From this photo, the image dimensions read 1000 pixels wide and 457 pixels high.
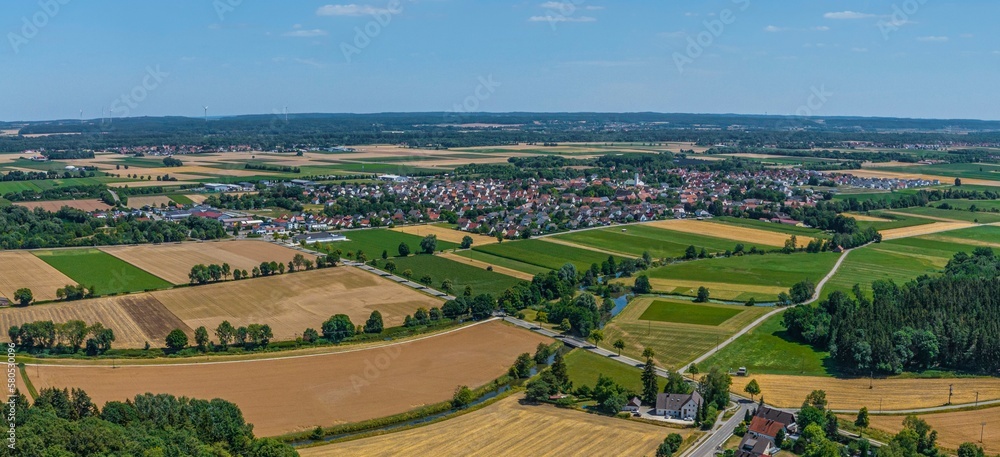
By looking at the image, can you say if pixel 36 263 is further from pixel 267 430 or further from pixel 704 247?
pixel 704 247

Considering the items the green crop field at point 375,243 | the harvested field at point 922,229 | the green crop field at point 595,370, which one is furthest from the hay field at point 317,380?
the harvested field at point 922,229

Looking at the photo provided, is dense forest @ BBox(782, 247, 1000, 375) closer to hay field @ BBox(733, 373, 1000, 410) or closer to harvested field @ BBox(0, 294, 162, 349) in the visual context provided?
hay field @ BBox(733, 373, 1000, 410)

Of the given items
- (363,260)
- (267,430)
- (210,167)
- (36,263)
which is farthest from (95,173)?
(267,430)

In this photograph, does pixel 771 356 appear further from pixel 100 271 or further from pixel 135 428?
pixel 100 271

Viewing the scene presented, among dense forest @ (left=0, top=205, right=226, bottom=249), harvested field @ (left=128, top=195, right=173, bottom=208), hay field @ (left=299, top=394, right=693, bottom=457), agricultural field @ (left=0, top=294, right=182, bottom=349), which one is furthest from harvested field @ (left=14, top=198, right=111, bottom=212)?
hay field @ (left=299, top=394, right=693, bottom=457)

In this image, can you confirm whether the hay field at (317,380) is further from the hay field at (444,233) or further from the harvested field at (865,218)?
the harvested field at (865,218)

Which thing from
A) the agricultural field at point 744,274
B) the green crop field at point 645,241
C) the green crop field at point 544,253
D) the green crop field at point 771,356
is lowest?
the green crop field at point 771,356
